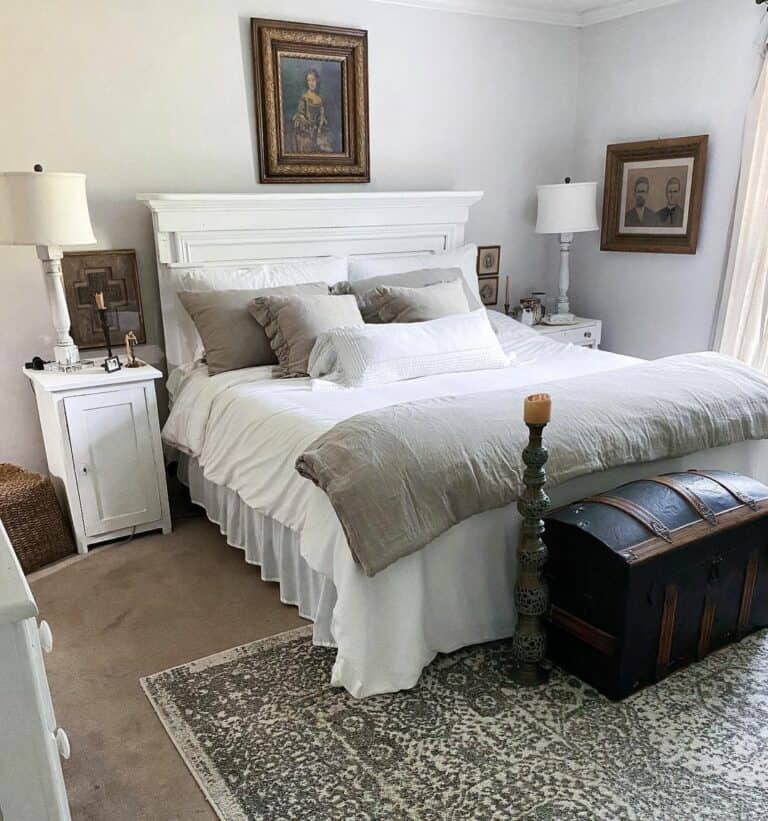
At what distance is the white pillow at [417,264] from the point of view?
3.73m

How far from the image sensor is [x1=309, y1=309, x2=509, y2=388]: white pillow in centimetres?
288

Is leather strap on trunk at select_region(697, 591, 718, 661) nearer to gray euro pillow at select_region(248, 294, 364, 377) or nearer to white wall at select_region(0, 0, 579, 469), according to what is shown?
gray euro pillow at select_region(248, 294, 364, 377)

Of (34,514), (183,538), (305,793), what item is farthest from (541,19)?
(305,793)

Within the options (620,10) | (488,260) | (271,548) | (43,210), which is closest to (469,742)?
(271,548)

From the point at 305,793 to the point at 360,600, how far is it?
0.50m

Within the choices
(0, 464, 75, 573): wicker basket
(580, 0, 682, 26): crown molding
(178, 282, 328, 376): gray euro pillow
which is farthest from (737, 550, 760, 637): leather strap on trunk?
(580, 0, 682, 26): crown molding

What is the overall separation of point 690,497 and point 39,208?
2556 millimetres

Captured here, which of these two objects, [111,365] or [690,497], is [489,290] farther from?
[690,497]

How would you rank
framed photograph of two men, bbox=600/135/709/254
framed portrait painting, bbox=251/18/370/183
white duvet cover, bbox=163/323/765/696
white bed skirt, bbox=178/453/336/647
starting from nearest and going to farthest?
white duvet cover, bbox=163/323/765/696 → white bed skirt, bbox=178/453/336/647 → framed portrait painting, bbox=251/18/370/183 → framed photograph of two men, bbox=600/135/709/254

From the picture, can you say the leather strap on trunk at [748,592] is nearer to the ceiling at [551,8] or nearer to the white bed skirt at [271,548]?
the white bed skirt at [271,548]

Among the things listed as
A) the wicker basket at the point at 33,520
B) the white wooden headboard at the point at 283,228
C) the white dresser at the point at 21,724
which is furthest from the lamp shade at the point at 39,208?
the white dresser at the point at 21,724

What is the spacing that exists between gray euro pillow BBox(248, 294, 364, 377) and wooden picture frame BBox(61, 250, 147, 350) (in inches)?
26.0

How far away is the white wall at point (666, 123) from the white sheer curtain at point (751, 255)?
9cm

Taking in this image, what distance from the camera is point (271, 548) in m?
2.78
